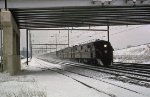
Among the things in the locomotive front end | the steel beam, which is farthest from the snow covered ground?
the locomotive front end

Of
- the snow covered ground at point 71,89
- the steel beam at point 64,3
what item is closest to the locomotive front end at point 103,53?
the steel beam at point 64,3

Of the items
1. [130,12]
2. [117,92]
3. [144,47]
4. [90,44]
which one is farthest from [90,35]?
[117,92]

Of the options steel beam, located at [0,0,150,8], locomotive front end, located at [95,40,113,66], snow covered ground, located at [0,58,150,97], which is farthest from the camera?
locomotive front end, located at [95,40,113,66]

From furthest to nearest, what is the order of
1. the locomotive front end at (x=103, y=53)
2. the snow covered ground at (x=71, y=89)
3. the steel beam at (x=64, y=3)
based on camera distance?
the locomotive front end at (x=103, y=53), the steel beam at (x=64, y=3), the snow covered ground at (x=71, y=89)

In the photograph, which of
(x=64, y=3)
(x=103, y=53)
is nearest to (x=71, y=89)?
(x=64, y=3)

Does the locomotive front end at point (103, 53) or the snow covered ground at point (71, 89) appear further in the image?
the locomotive front end at point (103, 53)

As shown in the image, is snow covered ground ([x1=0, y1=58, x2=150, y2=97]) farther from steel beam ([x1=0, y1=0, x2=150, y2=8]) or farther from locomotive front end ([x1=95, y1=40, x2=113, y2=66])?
locomotive front end ([x1=95, y1=40, x2=113, y2=66])

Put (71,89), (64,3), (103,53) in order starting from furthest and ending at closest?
(103,53)
(64,3)
(71,89)

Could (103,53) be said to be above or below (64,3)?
below

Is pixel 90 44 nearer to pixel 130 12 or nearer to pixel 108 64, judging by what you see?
pixel 108 64

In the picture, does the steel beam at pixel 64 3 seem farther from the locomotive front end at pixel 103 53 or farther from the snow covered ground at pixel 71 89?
the locomotive front end at pixel 103 53

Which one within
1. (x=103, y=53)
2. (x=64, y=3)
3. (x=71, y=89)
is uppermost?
(x=64, y=3)

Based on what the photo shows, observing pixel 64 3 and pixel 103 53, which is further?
pixel 103 53

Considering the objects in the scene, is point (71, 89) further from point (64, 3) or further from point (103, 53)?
point (103, 53)
